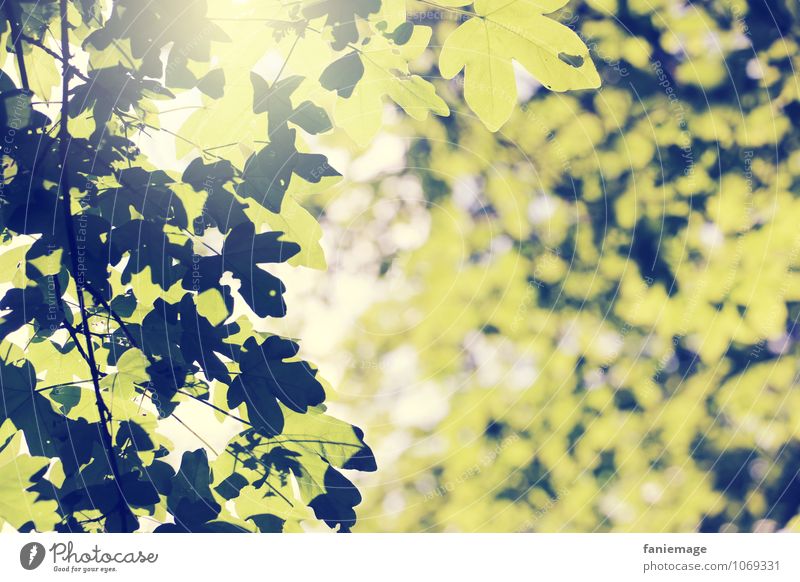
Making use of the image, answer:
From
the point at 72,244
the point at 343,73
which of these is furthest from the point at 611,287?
the point at 72,244

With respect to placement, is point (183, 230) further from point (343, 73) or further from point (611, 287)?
point (611, 287)

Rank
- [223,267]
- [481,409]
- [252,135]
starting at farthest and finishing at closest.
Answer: [481,409], [252,135], [223,267]

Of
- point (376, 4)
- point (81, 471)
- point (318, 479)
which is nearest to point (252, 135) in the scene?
point (376, 4)

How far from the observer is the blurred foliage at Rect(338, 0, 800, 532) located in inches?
84.5

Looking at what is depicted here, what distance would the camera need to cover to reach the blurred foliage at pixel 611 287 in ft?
7.04

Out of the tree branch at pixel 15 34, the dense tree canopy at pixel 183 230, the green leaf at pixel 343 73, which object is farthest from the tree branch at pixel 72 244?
the green leaf at pixel 343 73

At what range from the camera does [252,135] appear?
175cm

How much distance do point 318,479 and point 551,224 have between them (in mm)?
1259

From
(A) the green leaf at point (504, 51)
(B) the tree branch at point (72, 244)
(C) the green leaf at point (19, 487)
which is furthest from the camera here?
(C) the green leaf at point (19, 487)

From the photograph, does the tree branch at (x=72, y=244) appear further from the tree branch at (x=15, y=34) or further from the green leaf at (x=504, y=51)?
the green leaf at (x=504, y=51)

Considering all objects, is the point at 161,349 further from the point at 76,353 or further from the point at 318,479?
the point at 318,479
